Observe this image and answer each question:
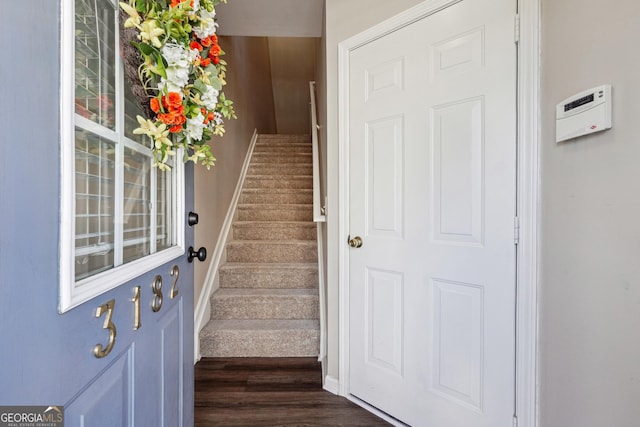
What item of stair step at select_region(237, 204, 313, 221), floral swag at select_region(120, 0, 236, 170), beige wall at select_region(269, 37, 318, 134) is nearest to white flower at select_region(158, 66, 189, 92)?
floral swag at select_region(120, 0, 236, 170)

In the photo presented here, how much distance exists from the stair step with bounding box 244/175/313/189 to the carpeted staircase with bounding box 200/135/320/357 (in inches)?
0.5

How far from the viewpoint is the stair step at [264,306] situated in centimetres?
235

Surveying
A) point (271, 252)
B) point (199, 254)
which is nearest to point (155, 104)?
point (199, 254)

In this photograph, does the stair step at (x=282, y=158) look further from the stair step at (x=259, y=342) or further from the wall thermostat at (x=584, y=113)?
the wall thermostat at (x=584, y=113)

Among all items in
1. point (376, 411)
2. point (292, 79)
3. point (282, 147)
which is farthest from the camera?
point (292, 79)

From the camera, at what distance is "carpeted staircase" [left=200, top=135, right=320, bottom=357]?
216 cm

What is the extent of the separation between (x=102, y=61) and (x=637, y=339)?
1.49m

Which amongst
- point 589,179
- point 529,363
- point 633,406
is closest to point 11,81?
point 589,179

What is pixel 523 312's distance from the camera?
1176mm

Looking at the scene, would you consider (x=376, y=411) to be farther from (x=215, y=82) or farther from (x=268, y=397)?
(x=215, y=82)

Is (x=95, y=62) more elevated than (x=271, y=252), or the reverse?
(x=95, y=62)

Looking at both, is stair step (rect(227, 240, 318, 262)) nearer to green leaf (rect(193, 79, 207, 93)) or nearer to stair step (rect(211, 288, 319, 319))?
stair step (rect(211, 288, 319, 319))

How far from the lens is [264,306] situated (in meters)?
2.35

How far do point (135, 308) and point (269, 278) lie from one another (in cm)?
189
